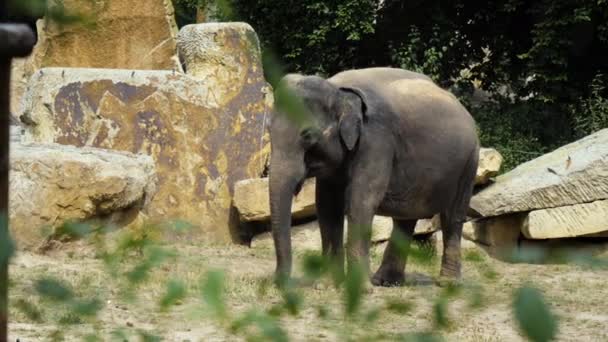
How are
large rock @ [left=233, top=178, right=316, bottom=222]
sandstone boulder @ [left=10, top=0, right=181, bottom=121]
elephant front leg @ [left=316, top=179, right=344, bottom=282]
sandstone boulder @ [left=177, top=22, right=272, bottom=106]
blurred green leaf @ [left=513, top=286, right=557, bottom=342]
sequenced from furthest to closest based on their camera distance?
sandstone boulder @ [left=10, top=0, right=181, bottom=121] < sandstone boulder @ [left=177, top=22, right=272, bottom=106] < large rock @ [left=233, top=178, right=316, bottom=222] < elephant front leg @ [left=316, top=179, right=344, bottom=282] < blurred green leaf @ [left=513, top=286, right=557, bottom=342]

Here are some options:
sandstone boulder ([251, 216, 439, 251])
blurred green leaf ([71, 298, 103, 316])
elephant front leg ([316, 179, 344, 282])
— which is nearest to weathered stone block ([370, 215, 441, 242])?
sandstone boulder ([251, 216, 439, 251])

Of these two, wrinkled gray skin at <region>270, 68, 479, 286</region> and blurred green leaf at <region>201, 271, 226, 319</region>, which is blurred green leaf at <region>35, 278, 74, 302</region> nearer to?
blurred green leaf at <region>201, 271, 226, 319</region>

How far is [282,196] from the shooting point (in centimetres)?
805

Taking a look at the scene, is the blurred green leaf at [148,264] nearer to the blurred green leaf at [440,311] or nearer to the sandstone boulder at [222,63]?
the blurred green leaf at [440,311]

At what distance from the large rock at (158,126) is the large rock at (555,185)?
2330 mm

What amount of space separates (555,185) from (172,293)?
9.60 meters

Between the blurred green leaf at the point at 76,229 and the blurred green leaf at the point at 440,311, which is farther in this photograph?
the blurred green leaf at the point at 76,229

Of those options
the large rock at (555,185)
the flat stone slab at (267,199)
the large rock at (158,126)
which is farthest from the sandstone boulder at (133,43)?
the large rock at (555,185)

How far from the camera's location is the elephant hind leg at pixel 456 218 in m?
9.14

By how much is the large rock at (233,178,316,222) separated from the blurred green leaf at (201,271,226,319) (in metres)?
9.64

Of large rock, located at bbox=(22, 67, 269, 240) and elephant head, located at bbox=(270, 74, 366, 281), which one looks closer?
elephant head, located at bbox=(270, 74, 366, 281)

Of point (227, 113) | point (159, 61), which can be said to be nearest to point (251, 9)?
point (159, 61)

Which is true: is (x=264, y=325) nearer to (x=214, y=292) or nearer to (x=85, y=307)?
(x=214, y=292)

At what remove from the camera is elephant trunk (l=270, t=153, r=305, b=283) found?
801 cm
